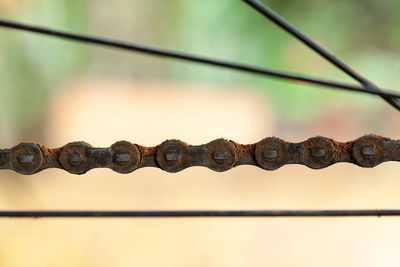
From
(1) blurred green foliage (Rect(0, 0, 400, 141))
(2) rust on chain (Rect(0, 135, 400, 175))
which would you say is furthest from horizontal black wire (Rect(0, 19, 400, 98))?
(1) blurred green foliage (Rect(0, 0, 400, 141))

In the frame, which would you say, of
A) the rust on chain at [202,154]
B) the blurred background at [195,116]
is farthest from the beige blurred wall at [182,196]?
the rust on chain at [202,154]

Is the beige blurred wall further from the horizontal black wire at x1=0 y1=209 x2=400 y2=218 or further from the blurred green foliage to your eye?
the horizontal black wire at x1=0 y1=209 x2=400 y2=218

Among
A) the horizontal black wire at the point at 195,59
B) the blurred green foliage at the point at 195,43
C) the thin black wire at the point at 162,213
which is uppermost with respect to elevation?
the blurred green foliage at the point at 195,43

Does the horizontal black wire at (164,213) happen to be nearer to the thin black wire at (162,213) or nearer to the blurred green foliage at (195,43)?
the thin black wire at (162,213)

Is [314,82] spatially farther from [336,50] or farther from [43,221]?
[336,50]

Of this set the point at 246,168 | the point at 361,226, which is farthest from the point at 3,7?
the point at 361,226

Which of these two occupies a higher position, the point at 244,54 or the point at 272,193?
the point at 244,54

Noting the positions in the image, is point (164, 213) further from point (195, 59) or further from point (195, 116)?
point (195, 116)
